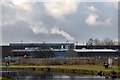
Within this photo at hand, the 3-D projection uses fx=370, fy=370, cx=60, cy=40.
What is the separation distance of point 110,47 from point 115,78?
101302 millimetres

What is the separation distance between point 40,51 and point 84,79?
266 ft

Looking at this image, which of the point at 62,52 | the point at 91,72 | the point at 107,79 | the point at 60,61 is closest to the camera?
the point at 107,79

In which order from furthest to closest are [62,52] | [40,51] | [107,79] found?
1. [62,52]
2. [40,51]
3. [107,79]

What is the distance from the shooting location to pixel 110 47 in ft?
481

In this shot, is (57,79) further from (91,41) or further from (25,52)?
(91,41)

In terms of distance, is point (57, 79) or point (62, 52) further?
point (62, 52)

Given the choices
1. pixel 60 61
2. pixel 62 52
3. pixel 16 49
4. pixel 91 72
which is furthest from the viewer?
pixel 16 49

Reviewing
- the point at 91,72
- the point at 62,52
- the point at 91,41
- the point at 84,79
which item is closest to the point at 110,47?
the point at 91,41

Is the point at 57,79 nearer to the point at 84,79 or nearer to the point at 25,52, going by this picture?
the point at 84,79

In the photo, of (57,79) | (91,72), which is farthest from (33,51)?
(57,79)

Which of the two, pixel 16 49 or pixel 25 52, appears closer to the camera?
pixel 25 52

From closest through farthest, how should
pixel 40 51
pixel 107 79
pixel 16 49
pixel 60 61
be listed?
pixel 107 79 → pixel 60 61 → pixel 40 51 → pixel 16 49

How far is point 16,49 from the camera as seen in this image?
5837 inches

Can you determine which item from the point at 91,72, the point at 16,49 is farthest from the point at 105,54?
the point at 91,72
